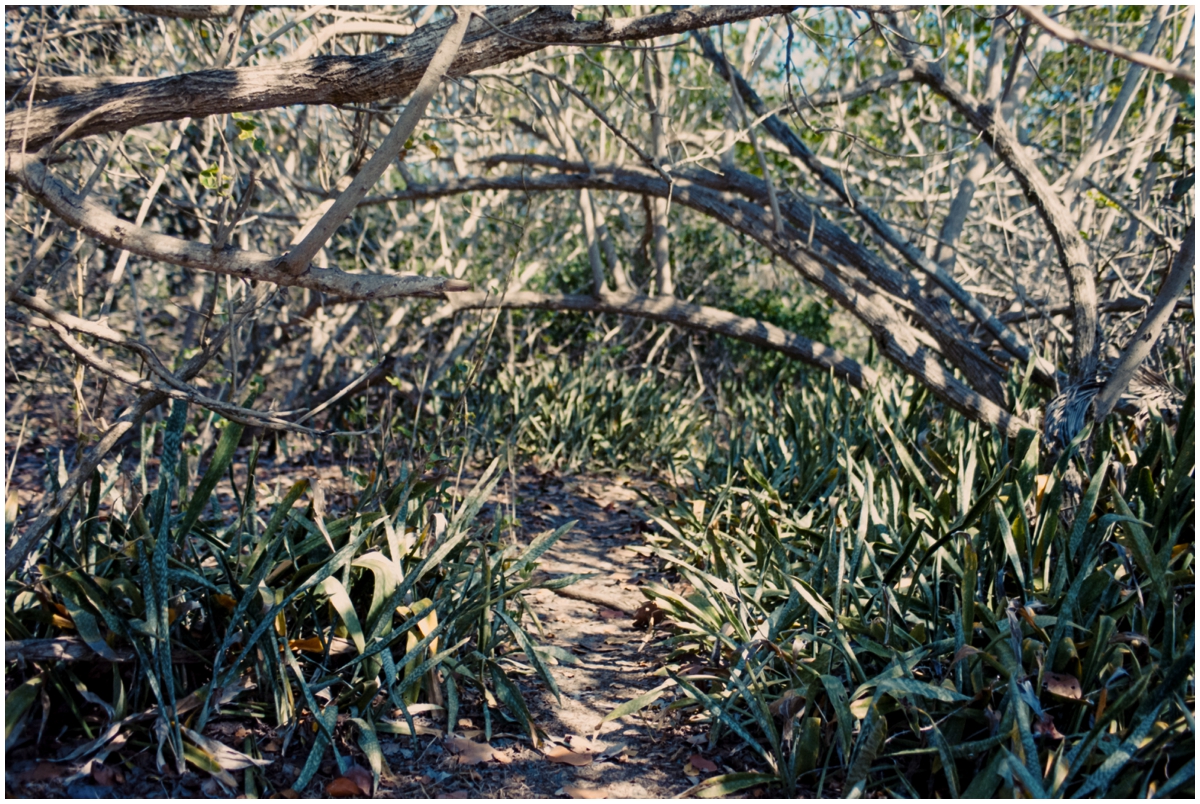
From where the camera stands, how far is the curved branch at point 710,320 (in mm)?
6125

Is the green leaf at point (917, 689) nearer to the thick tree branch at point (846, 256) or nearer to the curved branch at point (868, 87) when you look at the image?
the thick tree branch at point (846, 256)

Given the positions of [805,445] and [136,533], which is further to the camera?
[805,445]

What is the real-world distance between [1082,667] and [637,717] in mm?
1408

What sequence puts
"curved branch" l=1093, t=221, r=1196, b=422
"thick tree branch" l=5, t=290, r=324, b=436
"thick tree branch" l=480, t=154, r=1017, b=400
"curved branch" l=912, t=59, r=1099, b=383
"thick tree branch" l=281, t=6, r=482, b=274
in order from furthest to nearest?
1. "thick tree branch" l=480, t=154, r=1017, b=400
2. "curved branch" l=912, t=59, r=1099, b=383
3. "curved branch" l=1093, t=221, r=1196, b=422
4. "thick tree branch" l=5, t=290, r=324, b=436
5. "thick tree branch" l=281, t=6, r=482, b=274

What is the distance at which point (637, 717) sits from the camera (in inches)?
121

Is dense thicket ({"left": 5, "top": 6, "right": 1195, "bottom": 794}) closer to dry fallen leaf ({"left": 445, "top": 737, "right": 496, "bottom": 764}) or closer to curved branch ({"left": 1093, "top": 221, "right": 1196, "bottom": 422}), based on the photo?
curved branch ({"left": 1093, "top": 221, "right": 1196, "bottom": 422})

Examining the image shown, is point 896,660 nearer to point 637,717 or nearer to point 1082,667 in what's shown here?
point 1082,667

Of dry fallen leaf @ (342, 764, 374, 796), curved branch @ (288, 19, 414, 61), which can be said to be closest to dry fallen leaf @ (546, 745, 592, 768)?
dry fallen leaf @ (342, 764, 374, 796)

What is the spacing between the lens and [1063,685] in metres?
2.46

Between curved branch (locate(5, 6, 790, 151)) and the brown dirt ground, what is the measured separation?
176 cm

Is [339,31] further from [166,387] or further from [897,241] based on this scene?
[897,241]

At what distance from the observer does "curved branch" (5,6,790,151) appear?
264 centimetres

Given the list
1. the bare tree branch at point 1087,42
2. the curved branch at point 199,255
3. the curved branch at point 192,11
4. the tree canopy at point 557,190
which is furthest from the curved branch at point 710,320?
the curved branch at point 199,255

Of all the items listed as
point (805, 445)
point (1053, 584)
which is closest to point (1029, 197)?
point (805, 445)
